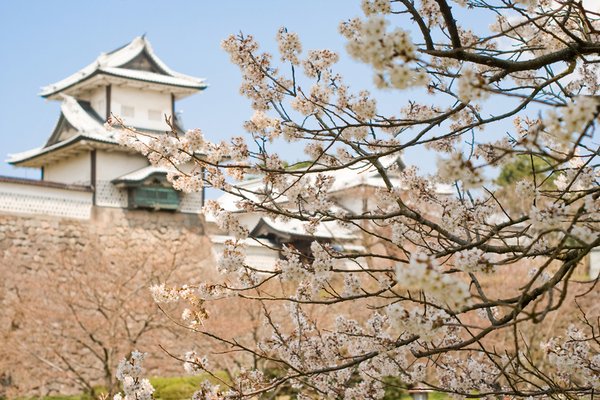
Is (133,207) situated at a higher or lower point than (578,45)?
higher

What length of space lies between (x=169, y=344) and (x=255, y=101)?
12715mm

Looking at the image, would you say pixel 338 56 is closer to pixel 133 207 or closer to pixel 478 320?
pixel 478 320

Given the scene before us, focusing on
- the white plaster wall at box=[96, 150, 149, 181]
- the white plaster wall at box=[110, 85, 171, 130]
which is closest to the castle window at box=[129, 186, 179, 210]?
the white plaster wall at box=[96, 150, 149, 181]

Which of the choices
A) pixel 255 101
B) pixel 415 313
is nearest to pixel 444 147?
pixel 255 101

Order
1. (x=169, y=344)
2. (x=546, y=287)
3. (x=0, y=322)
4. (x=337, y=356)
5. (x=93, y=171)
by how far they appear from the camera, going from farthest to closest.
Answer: (x=93, y=171) → (x=169, y=344) → (x=0, y=322) → (x=337, y=356) → (x=546, y=287)

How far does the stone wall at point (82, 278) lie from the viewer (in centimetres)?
1198

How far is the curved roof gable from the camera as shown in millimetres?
18172

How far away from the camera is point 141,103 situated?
18.7 metres

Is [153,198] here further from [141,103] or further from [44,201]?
[44,201]

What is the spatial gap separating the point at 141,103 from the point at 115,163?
1878 millimetres

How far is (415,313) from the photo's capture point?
2.04 meters

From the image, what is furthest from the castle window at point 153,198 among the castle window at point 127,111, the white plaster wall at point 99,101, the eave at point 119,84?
the eave at point 119,84

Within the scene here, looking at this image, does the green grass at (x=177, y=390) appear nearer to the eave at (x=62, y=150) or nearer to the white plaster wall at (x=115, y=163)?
the white plaster wall at (x=115, y=163)

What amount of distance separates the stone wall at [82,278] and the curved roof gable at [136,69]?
3172 mm
